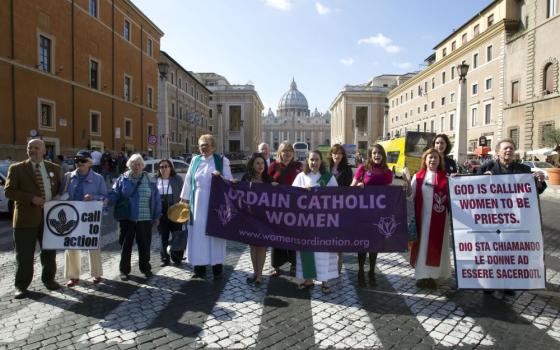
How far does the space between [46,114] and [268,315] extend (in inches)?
982

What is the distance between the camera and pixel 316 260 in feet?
17.2

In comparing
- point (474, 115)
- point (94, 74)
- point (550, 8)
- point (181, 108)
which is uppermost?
point (550, 8)

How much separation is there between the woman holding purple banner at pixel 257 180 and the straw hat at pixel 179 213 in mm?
930

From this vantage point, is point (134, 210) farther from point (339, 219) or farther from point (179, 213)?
point (339, 219)

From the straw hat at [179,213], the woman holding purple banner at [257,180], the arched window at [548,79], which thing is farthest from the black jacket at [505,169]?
the arched window at [548,79]

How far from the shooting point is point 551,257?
6926mm

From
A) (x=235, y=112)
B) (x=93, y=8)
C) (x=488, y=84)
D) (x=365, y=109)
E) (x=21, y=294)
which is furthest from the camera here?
(x=235, y=112)

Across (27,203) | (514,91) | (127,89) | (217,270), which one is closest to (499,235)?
(217,270)

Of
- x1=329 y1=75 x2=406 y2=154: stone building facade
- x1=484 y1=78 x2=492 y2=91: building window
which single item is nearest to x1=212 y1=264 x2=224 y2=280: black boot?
x1=484 y1=78 x2=492 y2=91: building window

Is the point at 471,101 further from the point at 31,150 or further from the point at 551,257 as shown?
the point at 31,150

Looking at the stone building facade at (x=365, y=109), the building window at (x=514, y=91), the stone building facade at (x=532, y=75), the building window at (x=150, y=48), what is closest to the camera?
the stone building facade at (x=532, y=75)

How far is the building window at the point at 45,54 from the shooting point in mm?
23750

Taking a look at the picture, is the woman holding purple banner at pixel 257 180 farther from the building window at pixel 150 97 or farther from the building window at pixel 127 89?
the building window at pixel 150 97

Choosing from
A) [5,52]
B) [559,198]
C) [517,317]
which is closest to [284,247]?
[517,317]
